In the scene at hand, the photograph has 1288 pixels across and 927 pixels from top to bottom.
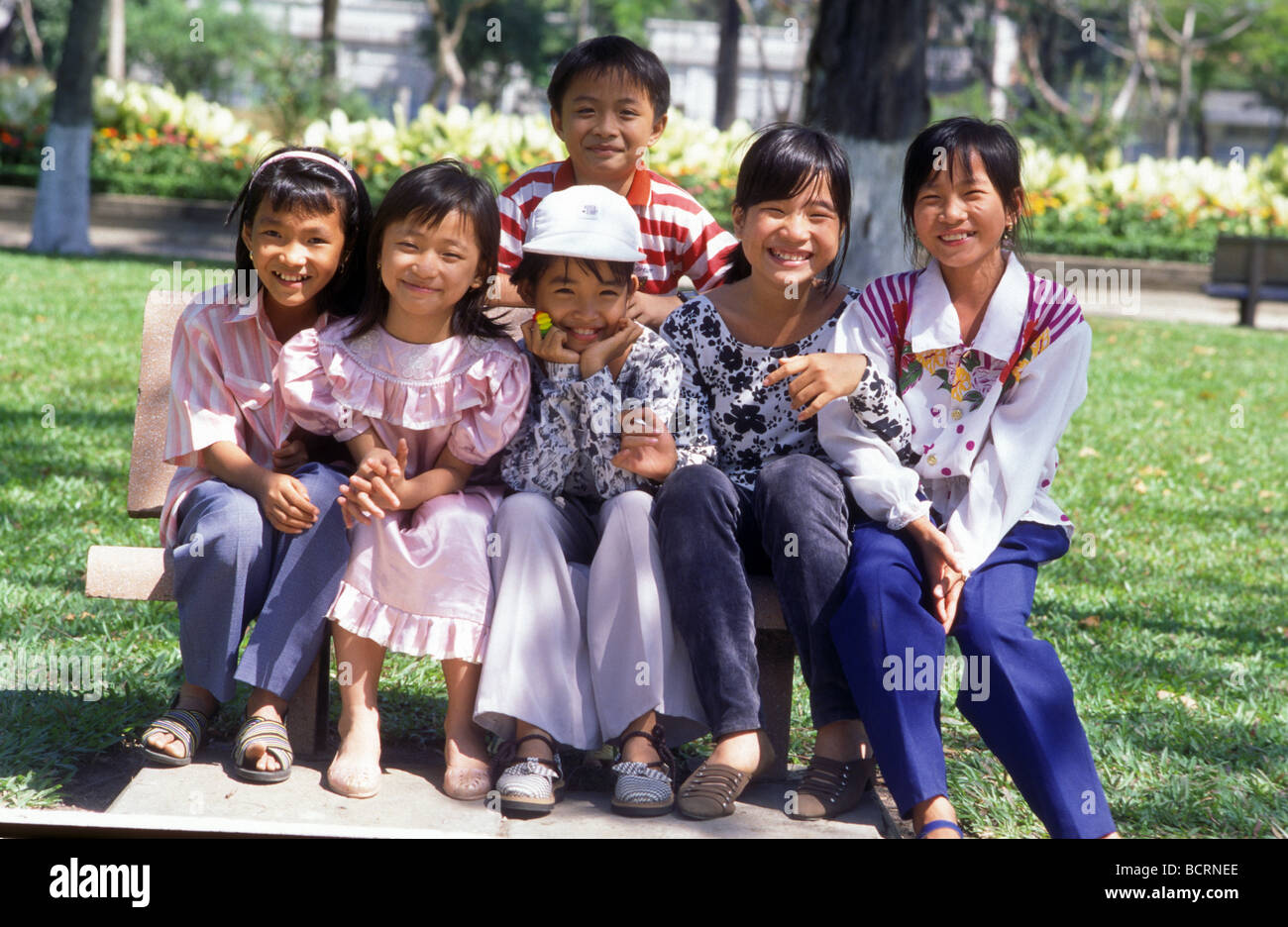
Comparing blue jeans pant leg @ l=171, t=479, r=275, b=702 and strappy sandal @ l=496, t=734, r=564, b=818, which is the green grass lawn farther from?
strappy sandal @ l=496, t=734, r=564, b=818

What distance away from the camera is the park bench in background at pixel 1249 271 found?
39.4 feet

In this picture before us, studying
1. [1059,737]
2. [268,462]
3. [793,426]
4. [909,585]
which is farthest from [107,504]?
[1059,737]

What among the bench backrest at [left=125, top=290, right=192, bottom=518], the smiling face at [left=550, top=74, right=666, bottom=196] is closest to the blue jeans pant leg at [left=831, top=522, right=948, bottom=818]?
the smiling face at [left=550, top=74, right=666, bottom=196]

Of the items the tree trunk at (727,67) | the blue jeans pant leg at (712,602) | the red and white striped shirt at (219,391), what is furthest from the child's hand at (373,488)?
the tree trunk at (727,67)

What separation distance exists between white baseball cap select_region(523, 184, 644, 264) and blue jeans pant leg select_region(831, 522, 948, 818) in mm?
829

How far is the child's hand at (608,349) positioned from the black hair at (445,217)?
237mm

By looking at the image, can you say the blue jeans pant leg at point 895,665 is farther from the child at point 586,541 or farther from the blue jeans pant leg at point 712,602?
the child at point 586,541

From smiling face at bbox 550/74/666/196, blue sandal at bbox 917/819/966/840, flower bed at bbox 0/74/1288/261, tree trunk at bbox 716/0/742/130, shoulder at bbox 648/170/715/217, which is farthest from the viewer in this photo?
tree trunk at bbox 716/0/742/130

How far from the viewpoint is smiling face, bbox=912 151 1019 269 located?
281 centimetres

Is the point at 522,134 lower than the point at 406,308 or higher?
higher

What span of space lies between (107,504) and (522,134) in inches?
371

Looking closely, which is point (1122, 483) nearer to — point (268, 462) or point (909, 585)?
point (909, 585)

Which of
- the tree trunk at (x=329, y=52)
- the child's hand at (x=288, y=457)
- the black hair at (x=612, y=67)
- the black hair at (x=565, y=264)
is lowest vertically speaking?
the child's hand at (x=288, y=457)

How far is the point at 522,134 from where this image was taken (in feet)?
44.5
